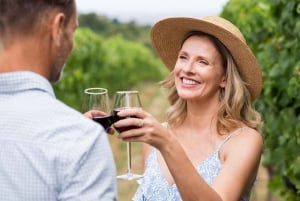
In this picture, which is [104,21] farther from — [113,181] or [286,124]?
[113,181]

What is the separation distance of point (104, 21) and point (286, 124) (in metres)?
32.5

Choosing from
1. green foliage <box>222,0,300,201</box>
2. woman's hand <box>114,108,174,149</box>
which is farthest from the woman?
green foliage <box>222,0,300,201</box>

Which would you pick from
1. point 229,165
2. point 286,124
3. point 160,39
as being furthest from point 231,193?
point 286,124

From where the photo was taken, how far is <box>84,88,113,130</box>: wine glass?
2.67 m

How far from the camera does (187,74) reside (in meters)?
3.31

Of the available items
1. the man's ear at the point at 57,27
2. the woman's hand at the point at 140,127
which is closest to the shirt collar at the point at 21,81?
the man's ear at the point at 57,27

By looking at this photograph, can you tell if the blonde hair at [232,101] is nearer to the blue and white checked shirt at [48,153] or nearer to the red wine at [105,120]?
the red wine at [105,120]

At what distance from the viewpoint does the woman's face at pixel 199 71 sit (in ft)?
10.9

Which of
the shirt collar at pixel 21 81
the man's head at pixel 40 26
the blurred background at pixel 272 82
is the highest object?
the man's head at pixel 40 26

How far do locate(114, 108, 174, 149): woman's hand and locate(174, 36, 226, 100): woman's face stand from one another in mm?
663

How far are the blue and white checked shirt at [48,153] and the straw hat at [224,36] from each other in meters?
1.51

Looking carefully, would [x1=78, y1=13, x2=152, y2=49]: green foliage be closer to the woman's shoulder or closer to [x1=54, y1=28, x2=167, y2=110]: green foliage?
[x1=54, y1=28, x2=167, y2=110]: green foliage

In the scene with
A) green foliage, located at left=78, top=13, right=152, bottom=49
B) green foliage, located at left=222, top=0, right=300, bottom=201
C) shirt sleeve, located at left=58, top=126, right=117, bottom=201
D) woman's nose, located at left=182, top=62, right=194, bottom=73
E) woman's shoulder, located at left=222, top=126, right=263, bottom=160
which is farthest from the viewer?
green foliage, located at left=78, top=13, right=152, bottom=49

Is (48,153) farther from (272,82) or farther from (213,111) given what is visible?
(272,82)
